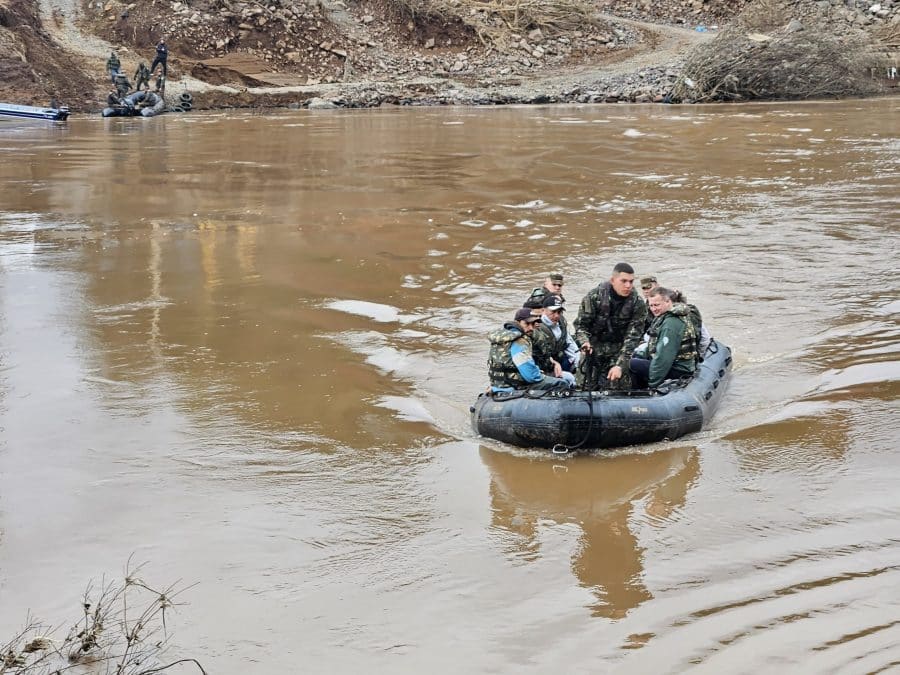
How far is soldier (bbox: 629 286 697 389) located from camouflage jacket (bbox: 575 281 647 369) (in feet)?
0.91

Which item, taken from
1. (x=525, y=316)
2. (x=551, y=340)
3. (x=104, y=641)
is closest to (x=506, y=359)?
(x=525, y=316)

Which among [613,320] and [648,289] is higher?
[648,289]

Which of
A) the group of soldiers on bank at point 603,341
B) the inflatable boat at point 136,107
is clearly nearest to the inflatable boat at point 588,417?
the group of soldiers on bank at point 603,341

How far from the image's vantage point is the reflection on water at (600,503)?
5.45 m

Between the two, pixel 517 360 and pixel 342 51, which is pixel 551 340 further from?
pixel 342 51

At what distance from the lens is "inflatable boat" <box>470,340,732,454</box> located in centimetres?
714

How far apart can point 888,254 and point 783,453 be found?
678 centimetres

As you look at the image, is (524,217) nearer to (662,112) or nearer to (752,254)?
(752,254)

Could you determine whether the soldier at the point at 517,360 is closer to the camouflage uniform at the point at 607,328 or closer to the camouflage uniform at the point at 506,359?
the camouflage uniform at the point at 506,359

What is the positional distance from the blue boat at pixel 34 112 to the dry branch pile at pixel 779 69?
1847 cm

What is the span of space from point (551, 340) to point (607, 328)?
60cm

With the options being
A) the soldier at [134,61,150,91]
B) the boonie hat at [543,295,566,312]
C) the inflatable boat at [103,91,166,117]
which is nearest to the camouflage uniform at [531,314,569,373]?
the boonie hat at [543,295,566,312]

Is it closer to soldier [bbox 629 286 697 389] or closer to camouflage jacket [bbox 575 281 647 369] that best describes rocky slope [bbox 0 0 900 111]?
camouflage jacket [bbox 575 281 647 369]

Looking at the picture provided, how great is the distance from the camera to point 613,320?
8289 mm
